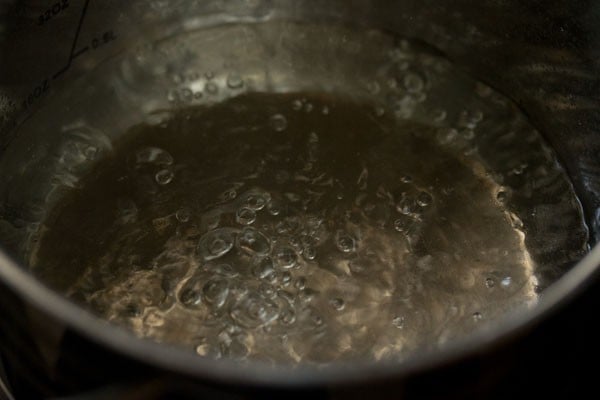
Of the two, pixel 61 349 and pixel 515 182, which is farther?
pixel 515 182

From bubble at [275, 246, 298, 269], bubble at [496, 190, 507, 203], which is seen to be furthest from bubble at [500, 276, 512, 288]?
bubble at [275, 246, 298, 269]

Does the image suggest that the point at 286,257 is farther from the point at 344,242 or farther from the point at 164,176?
the point at 164,176

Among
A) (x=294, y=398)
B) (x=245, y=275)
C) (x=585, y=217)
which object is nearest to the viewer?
(x=294, y=398)

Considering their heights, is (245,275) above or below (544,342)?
below

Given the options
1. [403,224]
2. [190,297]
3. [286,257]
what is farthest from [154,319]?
[403,224]

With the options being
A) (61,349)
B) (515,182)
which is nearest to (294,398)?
(61,349)

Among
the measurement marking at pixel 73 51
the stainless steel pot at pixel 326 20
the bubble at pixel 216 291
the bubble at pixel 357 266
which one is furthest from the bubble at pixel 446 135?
the measurement marking at pixel 73 51

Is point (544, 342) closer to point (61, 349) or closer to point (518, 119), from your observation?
point (61, 349)
